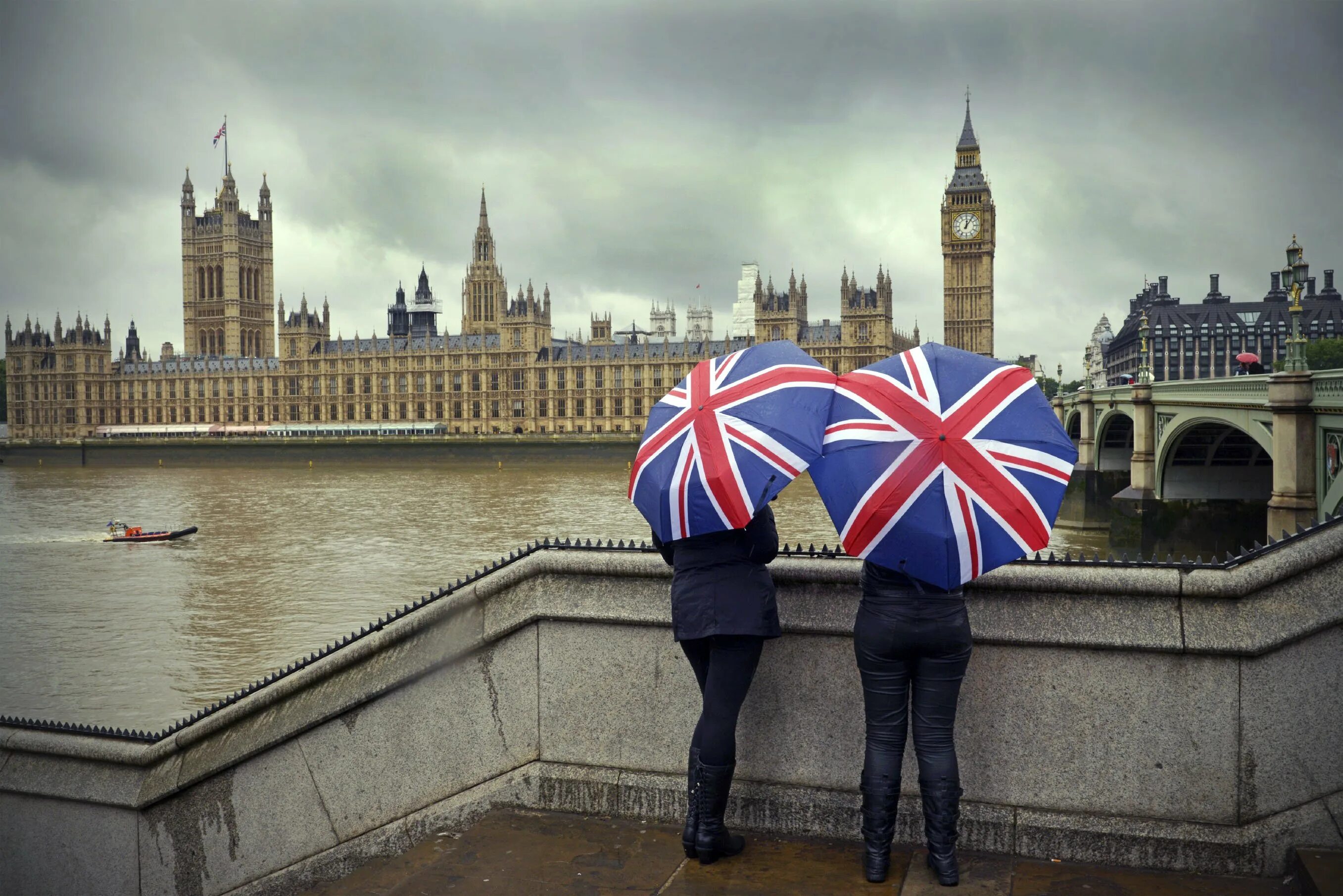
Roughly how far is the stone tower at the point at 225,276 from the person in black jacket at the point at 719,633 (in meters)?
115

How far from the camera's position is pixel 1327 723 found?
387 cm

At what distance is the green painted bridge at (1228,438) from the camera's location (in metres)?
16.9

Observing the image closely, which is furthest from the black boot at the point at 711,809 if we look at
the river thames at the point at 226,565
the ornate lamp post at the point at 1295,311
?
the ornate lamp post at the point at 1295,311

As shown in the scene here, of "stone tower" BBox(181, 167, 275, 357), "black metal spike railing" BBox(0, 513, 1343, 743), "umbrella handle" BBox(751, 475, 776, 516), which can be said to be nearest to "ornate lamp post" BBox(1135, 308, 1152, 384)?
"black metal spike railing" BBox(0, 513, 1343, 743)

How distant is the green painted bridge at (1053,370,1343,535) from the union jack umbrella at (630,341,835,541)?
657 cm

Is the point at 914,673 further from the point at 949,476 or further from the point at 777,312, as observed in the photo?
the point at 777,312

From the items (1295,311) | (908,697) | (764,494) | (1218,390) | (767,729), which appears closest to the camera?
(764,494)

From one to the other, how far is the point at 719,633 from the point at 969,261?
91860 mm

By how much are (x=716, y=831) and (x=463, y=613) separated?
1.48 m

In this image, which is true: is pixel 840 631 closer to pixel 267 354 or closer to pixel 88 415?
pixel 88 415

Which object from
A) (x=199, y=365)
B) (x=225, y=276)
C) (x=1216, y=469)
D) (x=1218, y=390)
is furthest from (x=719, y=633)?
(x=225, y=276)

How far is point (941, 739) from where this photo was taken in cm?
383

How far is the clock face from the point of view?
91.1m

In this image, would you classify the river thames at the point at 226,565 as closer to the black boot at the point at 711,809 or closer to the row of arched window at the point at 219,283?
the black boot at the point at 711,809
